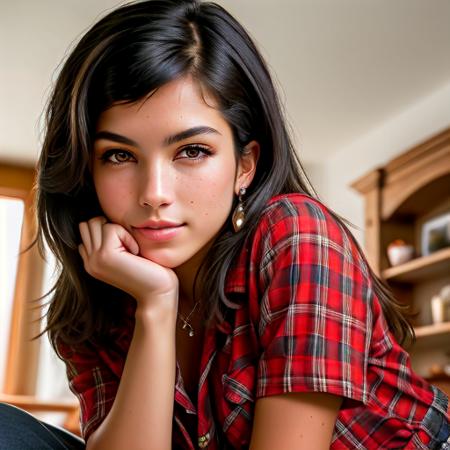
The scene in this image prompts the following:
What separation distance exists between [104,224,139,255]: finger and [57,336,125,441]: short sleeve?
0.74 feet

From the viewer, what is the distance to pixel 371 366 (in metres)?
1.14

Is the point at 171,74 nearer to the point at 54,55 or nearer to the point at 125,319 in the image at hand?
the point at 125,319

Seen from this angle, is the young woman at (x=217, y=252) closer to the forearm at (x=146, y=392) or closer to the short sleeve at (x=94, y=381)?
the forearm at (x=146, y=392)

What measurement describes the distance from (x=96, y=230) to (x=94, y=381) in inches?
10.5

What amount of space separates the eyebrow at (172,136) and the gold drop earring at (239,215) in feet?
0.37

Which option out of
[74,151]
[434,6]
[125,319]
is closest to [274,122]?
[74,151]

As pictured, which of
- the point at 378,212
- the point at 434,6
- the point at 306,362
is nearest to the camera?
the point at 306,362

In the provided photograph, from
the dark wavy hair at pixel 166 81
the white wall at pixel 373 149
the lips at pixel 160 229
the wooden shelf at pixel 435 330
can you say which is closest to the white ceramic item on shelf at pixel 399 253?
the wooden shelf at pixel 435 330

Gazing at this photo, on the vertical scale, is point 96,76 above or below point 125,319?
above

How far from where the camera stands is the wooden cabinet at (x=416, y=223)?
162 inches

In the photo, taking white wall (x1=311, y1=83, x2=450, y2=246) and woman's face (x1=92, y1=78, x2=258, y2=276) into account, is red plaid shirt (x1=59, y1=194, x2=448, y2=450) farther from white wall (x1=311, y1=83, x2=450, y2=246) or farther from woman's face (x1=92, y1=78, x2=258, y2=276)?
white wall (x1=311, y1=83, x2=450, y2=246)

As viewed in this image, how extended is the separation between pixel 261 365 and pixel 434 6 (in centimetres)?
293

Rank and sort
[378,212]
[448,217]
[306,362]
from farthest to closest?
[378,212], [448,217], [306,362]

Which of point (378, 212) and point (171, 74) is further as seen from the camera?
point (378, 212)
